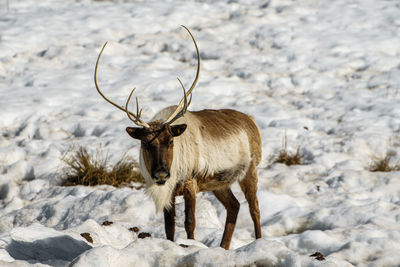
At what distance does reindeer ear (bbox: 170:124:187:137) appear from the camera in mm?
5023

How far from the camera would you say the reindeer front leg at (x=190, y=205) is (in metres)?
5.21

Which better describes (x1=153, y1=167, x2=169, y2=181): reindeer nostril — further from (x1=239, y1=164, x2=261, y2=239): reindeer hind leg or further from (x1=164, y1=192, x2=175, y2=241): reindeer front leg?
(x1=239, y1=164, x2=261, y2=239): reindeer hind leg

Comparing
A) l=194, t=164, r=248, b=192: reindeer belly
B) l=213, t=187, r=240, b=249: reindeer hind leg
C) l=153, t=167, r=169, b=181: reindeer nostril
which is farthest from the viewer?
l=213, t=187, r=240, b=249: reindeer hind leg

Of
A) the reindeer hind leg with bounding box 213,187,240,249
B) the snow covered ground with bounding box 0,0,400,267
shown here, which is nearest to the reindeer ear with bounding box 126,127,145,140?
the snow covered ground with bounding box 0,0,400,267

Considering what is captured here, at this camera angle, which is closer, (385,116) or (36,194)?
(36,194)

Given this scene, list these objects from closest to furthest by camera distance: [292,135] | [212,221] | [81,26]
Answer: [212,221] → [292,135] → [81,26]

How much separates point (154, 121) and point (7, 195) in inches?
130

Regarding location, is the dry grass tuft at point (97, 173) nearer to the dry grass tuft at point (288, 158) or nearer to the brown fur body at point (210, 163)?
the brown fur body at point (210, 163)

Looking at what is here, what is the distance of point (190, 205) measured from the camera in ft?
17.2

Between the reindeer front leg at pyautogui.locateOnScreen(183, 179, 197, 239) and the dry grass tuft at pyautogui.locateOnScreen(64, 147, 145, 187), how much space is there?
2499 mm

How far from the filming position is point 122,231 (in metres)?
5.64

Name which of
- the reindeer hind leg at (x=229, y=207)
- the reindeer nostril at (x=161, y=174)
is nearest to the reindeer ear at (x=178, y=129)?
the reindeer nostril at (x=161, y=174)

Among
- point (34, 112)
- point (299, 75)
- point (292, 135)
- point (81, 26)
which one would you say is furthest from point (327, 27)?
point (34, 112)

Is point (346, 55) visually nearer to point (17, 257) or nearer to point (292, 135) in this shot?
point (292, 135)
